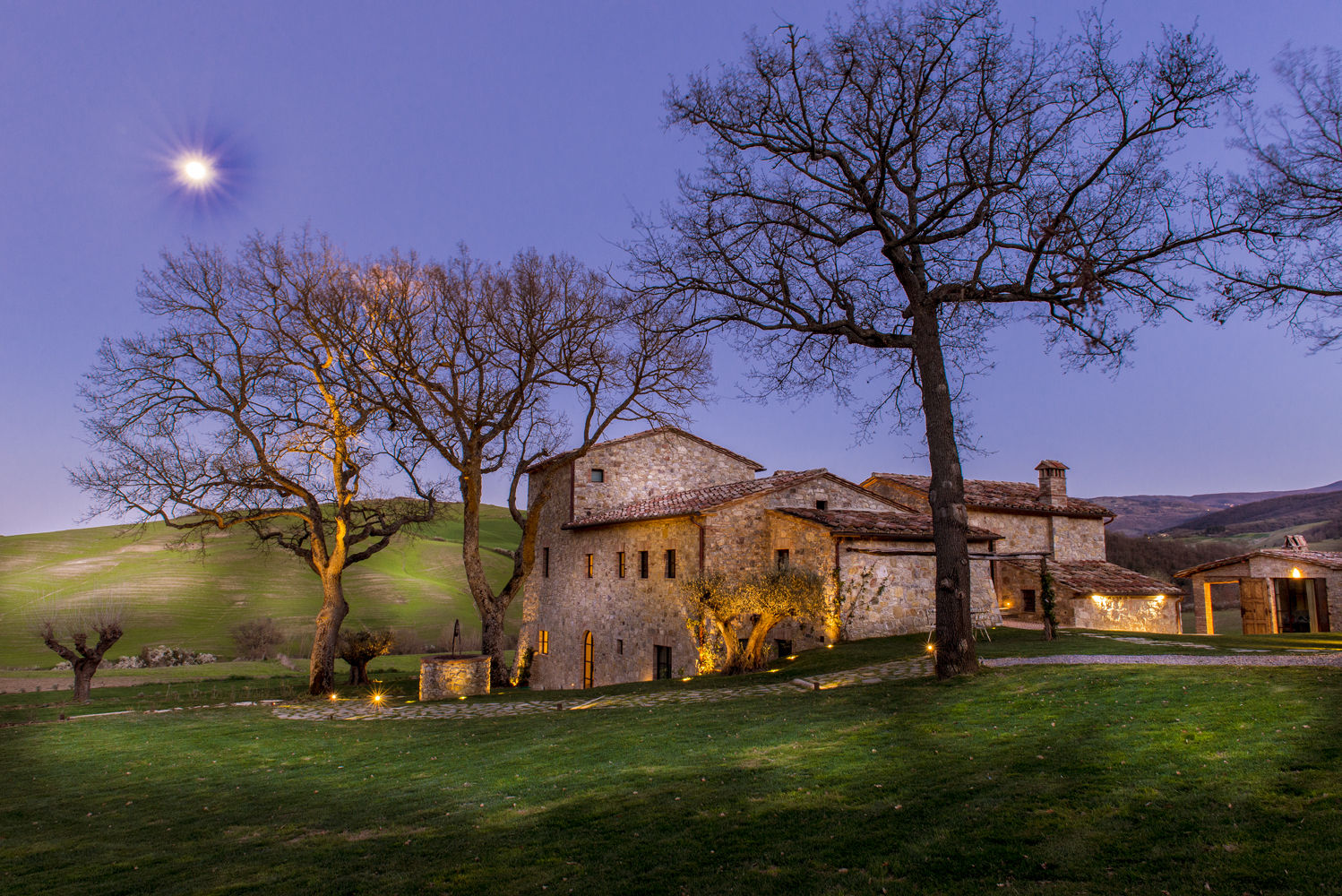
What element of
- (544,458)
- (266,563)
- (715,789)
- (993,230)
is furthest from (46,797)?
(266,563)

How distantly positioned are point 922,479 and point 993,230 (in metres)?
20.2

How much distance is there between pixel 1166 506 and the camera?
10244 cm

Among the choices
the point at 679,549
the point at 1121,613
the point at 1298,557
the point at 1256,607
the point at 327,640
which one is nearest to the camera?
the point at 327,640

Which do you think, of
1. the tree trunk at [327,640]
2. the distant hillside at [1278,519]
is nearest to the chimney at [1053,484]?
the tree trunk at [327,640]

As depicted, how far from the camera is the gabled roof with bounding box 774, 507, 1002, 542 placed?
19.4 meters

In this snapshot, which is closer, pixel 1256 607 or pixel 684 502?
pixel 684 502

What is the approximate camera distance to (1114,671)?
10.7 metres

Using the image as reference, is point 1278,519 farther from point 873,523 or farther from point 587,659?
point 587,659

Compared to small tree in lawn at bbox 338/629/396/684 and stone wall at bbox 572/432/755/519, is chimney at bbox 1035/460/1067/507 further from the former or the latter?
small tree in lawn at bbox 338/629/396/684

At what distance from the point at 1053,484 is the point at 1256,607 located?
8.76m

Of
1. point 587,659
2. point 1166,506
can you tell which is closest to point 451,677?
point 587,659

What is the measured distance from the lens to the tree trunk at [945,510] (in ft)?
38.6

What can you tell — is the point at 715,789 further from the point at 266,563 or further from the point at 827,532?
the point at 266,563

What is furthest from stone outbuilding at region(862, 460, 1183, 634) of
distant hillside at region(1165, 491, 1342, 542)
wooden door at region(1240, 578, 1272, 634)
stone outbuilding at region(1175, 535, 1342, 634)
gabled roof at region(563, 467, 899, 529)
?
distant hillside at region(1165, 491, 1342, 542)
